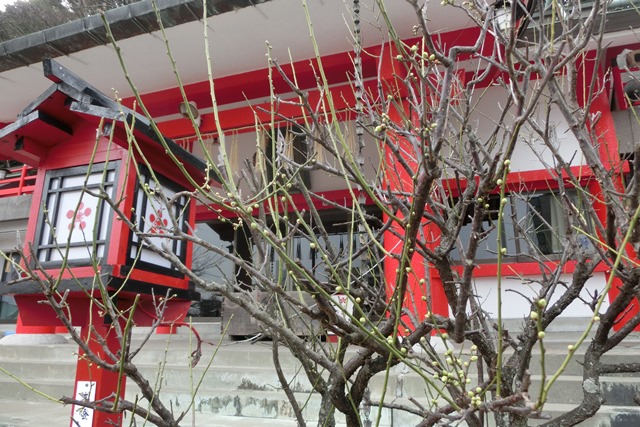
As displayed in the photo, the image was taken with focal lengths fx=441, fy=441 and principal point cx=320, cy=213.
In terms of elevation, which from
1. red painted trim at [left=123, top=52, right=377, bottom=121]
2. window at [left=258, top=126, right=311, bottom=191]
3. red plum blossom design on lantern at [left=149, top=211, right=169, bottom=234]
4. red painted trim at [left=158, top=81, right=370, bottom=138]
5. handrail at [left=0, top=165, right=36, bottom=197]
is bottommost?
red plum blossom design on lantern at [left=149, top=211, right=169, bottom=234]

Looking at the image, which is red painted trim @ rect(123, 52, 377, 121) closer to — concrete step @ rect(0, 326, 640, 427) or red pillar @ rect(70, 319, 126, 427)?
concrete step @ rect(0, 326, 640, 427)

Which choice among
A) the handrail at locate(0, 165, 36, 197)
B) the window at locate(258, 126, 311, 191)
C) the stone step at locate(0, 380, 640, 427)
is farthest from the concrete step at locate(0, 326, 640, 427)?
the handrail at locate(0, 165, 36, 197)

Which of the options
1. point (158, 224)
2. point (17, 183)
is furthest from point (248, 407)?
point (17, 183)

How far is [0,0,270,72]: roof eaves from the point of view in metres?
4.52

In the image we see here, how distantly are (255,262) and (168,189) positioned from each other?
55.9 inches

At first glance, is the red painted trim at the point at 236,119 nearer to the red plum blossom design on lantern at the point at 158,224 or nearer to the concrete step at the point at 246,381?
the concrete step at the point at 246,381

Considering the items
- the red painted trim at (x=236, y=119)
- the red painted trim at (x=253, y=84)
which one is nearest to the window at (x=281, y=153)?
the red painted trim at (x=236, y=119)

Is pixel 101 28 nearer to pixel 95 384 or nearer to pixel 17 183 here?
pixel 95 384

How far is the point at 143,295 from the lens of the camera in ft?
7.84

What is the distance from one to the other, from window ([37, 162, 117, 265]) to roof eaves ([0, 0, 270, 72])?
107 inches

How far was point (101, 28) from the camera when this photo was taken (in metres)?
4.80

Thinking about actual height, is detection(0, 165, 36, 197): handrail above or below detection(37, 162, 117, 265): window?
above

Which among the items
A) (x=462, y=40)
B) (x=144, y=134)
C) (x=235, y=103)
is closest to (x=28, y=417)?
(x=144, y=134)

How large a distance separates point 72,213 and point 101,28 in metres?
3.32
